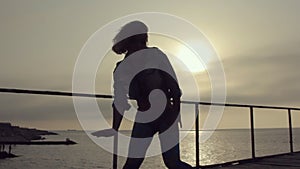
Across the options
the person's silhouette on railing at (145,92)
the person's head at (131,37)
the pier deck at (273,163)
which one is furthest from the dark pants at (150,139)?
the pier deck at (273,163)

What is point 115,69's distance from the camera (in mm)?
2895

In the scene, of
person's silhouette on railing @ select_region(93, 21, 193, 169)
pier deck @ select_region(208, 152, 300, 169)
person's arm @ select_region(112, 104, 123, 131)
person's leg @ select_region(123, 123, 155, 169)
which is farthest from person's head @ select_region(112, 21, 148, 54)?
pier deck @ select_region(208, 152, 300, 169)

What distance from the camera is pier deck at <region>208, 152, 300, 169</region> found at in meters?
5.80

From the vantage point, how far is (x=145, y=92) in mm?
2787

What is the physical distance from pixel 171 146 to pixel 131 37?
83 cm

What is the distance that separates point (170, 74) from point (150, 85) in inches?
6.8

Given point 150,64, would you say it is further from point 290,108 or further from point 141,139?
point 290,108

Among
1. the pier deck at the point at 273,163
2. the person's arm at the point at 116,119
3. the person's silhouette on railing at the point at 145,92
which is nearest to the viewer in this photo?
the person's silhouette on railing at the point at 145,92

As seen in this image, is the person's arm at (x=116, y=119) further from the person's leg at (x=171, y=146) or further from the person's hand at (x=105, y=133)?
the person's leg at (x=171, y=146)

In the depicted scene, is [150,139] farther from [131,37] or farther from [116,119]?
[131,37]

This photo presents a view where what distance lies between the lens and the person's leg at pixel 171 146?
281cm

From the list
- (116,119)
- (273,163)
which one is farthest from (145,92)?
(273,163)

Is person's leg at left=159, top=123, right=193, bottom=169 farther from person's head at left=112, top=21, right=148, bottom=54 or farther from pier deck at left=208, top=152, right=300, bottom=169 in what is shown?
pier deck at left=208, top=152, right=300, bottom=169

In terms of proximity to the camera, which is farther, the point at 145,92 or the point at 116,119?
the point at 116,119
